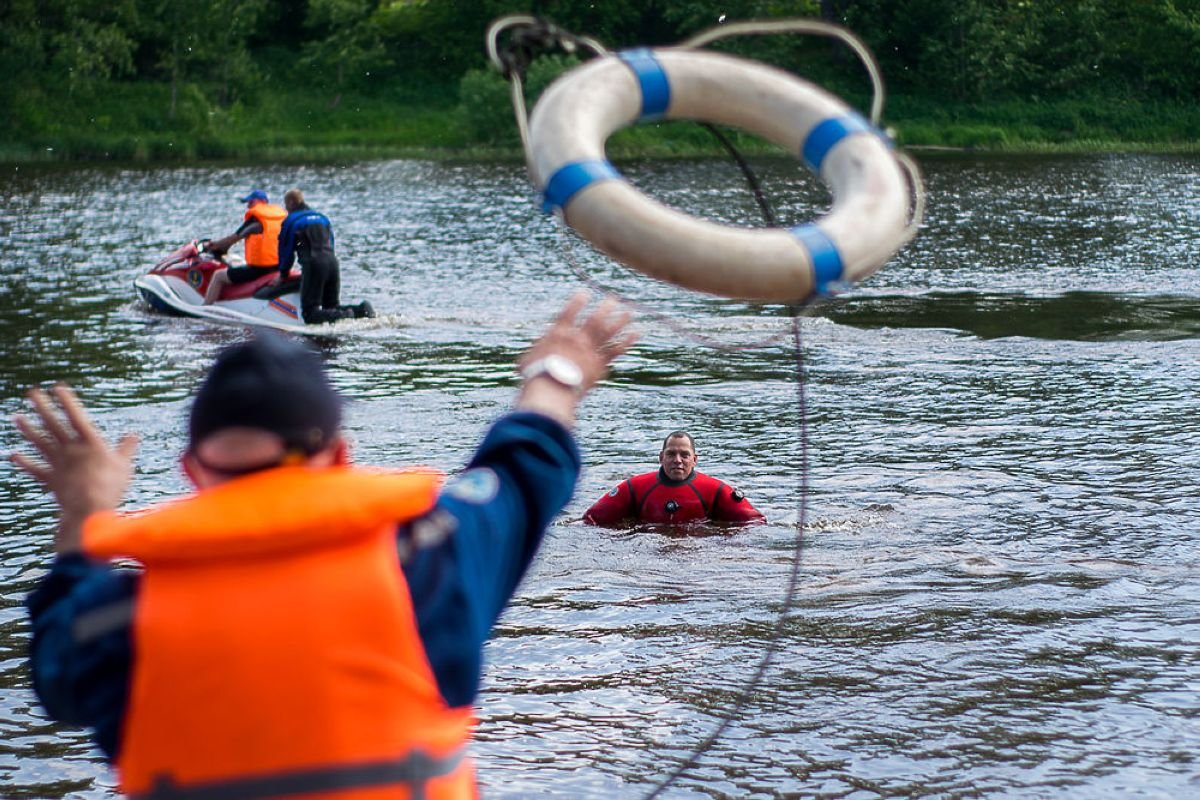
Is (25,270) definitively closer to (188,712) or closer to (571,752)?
(571,752)

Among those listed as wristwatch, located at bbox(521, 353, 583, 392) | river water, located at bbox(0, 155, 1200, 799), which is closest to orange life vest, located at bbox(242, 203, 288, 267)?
river water, located at bbox(0, 155, 1200, 799)

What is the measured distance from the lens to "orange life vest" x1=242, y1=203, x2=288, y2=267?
2038 cm

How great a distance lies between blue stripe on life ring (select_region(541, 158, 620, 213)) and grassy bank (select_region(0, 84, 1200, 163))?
1746 inches

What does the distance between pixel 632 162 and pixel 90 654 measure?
44340mm

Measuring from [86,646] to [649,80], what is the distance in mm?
2818

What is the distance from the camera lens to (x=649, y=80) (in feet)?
15.7

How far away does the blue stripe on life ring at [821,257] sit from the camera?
394 cm

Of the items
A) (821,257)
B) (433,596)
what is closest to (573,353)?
(433,596)

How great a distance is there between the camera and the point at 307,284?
19.5m

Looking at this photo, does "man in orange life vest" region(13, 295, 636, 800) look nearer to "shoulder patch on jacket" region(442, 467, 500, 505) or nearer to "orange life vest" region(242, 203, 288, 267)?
"shoulder patch on jacket" region(442, 467, 500, 505)

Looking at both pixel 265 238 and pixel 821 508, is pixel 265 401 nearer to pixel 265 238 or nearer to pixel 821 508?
pixel 821 508

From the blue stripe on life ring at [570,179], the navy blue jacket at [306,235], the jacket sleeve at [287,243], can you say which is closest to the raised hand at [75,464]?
the blue stripe on life ring at [570,179]

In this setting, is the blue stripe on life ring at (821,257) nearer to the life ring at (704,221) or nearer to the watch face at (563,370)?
the life ring at (704,221)

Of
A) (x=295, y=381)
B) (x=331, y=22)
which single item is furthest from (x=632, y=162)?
(x=295, y=381)
